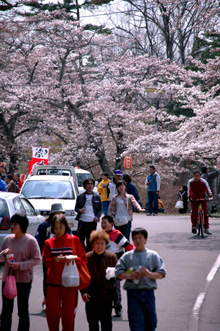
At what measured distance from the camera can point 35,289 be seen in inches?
364

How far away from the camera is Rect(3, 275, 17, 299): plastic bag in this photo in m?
5.84

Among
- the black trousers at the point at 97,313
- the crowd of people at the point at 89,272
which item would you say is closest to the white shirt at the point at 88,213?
the crowd of people at the point at 89,272

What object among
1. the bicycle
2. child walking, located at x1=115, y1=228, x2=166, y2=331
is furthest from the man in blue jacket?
child walking, located at x1=115, y1=228, x2=166, y2=331

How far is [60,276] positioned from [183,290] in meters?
3.80

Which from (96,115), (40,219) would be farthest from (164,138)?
(40,219)

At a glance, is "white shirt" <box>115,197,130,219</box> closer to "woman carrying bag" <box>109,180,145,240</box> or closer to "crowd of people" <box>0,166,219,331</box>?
"woman carrying bag" <box>109,180,145,240</box>

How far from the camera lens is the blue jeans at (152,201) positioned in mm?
23672

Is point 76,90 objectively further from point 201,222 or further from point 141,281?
point 141,281

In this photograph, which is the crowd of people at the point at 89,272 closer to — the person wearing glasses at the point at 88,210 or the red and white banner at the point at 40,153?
the person wearing glasses at the point at 88,210

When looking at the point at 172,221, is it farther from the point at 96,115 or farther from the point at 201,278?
the point at 96,115

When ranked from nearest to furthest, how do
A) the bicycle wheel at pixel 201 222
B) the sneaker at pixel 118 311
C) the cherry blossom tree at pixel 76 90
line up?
the sneaker at pixel 118 311 < the bicycle wheel at pixel 201 222 < the cherry blossom tree at pixel 76 90

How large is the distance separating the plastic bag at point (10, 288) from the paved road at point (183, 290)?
101 centimetres

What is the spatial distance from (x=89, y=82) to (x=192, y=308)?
98.4 feet

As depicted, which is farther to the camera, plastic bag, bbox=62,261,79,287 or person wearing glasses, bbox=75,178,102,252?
person wearing glasses, bbox=75,178,102,252
